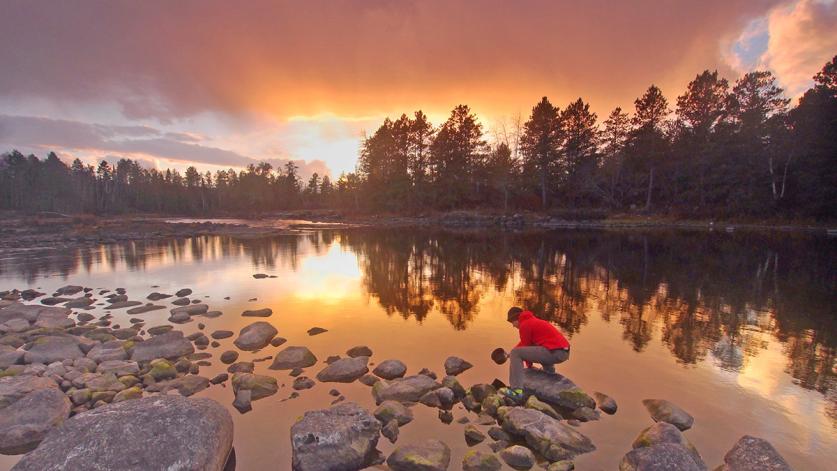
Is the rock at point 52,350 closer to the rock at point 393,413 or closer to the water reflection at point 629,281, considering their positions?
the rock at point 393,413

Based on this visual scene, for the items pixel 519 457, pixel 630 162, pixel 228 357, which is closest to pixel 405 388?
pixel 519 457

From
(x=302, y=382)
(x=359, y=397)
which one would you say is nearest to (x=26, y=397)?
(x=302, y=382)

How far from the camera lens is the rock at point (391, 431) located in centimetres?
719

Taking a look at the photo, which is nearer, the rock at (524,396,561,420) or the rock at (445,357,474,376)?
the rock at (524,396,561,420)

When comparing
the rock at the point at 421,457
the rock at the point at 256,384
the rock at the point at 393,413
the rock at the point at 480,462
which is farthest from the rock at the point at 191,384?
the rock at the point at 480,462

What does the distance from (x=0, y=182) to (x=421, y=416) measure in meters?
155

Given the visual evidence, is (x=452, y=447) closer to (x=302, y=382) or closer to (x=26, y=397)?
(x=302, y=382)

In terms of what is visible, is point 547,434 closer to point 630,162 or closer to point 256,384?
point 256,384

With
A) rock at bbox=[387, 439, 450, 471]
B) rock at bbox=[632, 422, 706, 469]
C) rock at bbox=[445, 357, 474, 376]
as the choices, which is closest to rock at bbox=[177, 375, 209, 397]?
rock at bbox=[387, 439, 450, 471]

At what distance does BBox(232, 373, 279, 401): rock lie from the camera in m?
8.85

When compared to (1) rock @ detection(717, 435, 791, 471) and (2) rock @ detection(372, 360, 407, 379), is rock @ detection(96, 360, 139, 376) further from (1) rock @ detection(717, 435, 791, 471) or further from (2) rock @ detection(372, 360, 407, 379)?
(1) rock @ detection(717, 435, 791, 471)

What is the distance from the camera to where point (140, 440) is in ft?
18.3

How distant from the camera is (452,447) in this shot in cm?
689

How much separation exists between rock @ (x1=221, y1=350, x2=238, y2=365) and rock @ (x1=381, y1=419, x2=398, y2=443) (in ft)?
17.8
